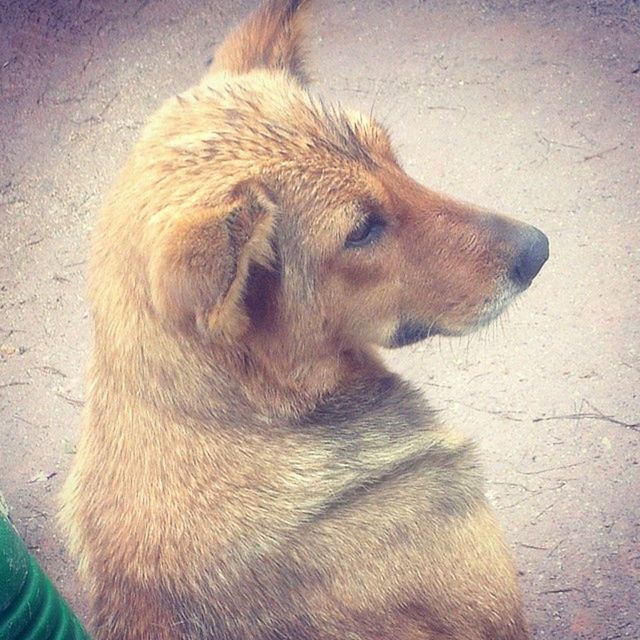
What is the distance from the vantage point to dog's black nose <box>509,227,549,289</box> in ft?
10.6

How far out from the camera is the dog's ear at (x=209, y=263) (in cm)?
239

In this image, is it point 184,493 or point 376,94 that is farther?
point 376,94

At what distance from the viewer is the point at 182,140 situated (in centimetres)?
281

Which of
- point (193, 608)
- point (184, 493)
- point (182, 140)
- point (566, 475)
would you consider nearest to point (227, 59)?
point (182, 140)

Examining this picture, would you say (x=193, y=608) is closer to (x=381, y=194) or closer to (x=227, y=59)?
(x=381, y=194)

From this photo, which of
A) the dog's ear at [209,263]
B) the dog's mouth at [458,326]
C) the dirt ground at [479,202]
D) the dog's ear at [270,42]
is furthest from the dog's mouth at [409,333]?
the dirt ground at [479,202]

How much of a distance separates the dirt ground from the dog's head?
0.86 metres

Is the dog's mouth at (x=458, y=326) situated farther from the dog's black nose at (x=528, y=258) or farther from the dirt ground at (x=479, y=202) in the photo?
the dirt ground at (x=479, y=202)

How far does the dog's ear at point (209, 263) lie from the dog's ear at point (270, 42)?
952 mm

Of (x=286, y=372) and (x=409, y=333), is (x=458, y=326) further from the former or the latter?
(x=286, y=372)

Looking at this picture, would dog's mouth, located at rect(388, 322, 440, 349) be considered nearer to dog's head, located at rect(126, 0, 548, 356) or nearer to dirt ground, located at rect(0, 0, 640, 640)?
dog's head, located at rect(126, 0, 548, 356)

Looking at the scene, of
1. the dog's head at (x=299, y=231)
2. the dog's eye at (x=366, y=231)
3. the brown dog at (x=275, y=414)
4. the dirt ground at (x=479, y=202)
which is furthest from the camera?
the dirt ground at (x=479, y=202)

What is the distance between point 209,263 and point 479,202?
11.5 feet

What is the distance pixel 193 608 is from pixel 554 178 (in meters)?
3.79
